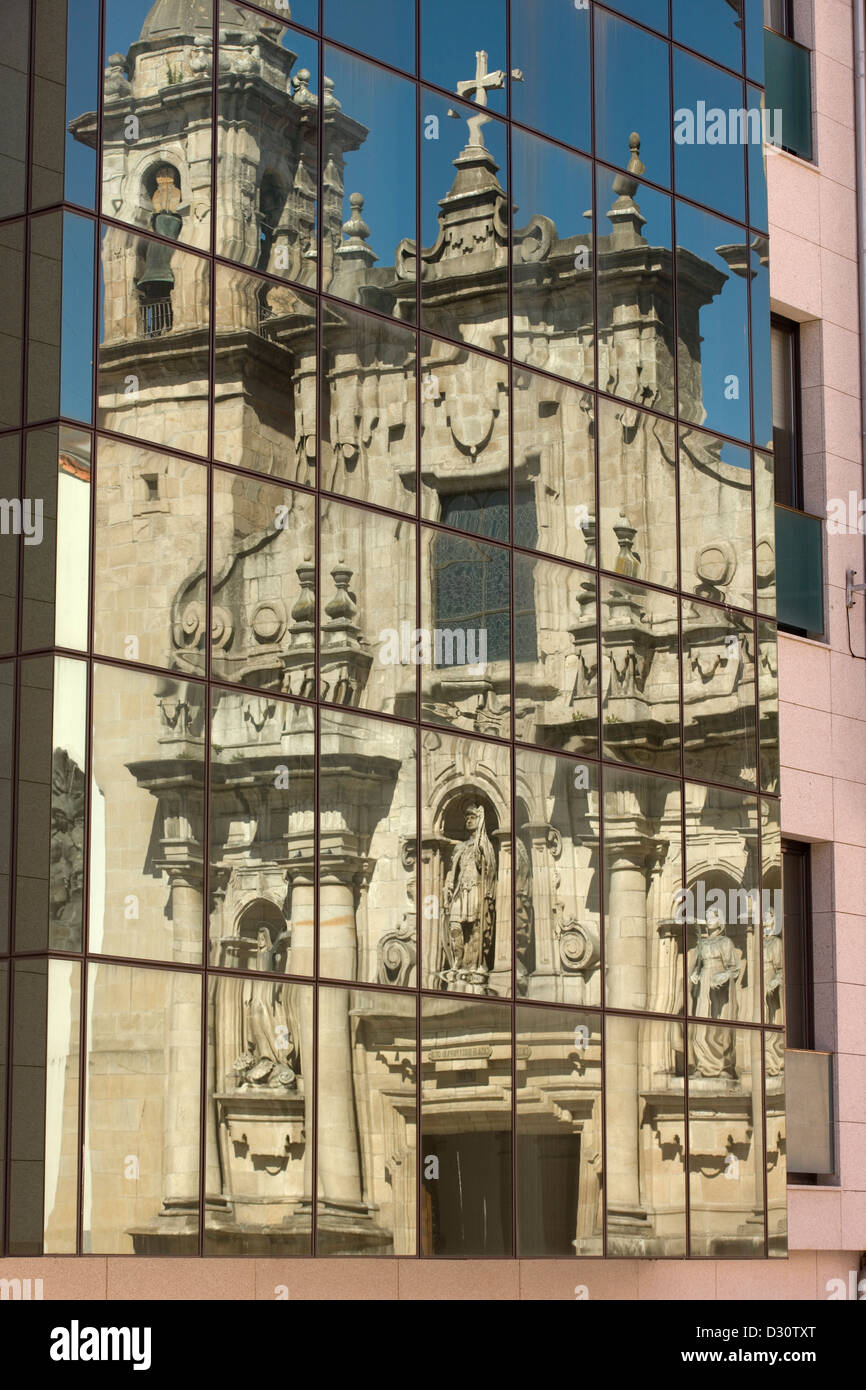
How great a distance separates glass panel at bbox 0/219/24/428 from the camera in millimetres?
14680

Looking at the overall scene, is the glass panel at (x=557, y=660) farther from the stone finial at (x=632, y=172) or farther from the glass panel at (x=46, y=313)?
the glass panel at (x=46, y=313)

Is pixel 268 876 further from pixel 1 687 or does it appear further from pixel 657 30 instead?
pixel 657 30

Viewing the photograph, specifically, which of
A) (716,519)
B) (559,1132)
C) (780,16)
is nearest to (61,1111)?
(559,1132)

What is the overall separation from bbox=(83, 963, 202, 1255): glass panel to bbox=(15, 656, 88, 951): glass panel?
0.42 meters

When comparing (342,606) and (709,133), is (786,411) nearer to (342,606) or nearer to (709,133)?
(709,133)

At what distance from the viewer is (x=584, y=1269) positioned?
1808 centimetres

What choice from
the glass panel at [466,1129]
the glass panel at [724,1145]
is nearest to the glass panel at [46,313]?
the glass panel at [466,1129]

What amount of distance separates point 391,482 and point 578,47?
4833 mm

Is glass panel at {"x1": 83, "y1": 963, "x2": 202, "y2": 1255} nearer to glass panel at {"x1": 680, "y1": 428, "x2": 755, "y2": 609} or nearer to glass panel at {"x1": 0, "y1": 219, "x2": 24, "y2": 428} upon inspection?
glass panel at {"x1": 0, "y1": 219, "x2": 24, "y2": 428}

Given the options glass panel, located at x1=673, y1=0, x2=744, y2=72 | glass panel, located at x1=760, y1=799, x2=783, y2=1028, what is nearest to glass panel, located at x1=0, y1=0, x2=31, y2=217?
glass panel, located at x1=673, y1=0, x2=744, y2=72

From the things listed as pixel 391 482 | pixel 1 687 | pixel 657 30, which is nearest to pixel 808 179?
pixel 657 30

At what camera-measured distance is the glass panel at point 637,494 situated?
739 inches

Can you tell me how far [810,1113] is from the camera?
67.2 ft

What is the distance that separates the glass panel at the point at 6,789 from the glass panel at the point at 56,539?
1.22 feet
